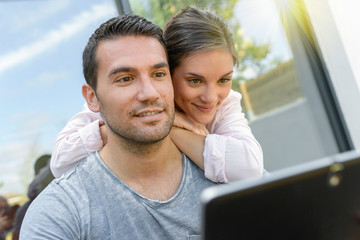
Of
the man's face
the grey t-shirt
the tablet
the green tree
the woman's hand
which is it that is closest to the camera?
the tablet

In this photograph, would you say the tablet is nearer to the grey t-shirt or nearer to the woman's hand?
the grey t-shirt

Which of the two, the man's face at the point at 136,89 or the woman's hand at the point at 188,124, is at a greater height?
the man's face at the point at 136,89

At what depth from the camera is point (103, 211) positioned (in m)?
1.28

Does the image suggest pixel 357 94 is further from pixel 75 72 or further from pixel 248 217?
pixel 248 217

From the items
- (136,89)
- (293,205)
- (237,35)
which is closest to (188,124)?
(136,89)

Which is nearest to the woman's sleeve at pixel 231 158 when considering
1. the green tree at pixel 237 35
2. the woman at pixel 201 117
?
the woman at pixel 201 117

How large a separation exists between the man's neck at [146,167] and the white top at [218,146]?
0.31ft

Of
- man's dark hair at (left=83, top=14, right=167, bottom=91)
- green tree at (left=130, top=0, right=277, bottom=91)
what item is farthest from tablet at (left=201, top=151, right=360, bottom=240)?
green tree at (left=130, top=0, right=277, bottom=91)

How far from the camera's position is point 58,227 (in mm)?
1186

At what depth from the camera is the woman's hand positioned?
1567 millimetres

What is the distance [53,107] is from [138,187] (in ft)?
3.65

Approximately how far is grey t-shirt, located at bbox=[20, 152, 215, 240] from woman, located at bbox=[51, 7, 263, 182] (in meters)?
0.12

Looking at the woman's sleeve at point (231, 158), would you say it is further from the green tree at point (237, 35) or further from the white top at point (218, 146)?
the green tree at point (237, 35)

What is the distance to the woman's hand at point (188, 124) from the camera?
5.14ft
